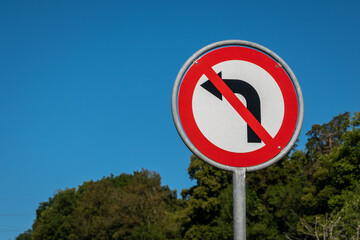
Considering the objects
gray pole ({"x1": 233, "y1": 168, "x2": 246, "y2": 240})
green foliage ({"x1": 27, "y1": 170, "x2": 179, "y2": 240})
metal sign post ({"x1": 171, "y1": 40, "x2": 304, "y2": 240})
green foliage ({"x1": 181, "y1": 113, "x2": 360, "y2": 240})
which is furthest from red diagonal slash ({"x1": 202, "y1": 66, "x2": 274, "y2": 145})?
green foliage ({"x1": 27, "y1": 170, "x2": 179, "y2": 240})

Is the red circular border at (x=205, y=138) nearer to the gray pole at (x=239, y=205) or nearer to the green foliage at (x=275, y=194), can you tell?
the gray pole at (x=239, y=205)

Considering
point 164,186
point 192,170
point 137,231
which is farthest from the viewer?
point 164,186

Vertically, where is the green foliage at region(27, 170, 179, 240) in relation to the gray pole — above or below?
above

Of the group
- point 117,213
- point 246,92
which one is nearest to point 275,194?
point 117,213

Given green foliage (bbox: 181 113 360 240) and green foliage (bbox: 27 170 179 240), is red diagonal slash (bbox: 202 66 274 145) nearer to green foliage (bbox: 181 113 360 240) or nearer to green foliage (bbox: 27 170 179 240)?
green foliage (bbox: 181 113 360 240)

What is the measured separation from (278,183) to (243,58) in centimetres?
4995

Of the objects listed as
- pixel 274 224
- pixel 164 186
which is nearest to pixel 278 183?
pixel 274 224

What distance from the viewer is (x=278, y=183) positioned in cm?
5150

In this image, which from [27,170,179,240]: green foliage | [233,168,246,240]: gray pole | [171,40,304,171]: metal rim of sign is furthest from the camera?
[27,170,179,240]: green foliage

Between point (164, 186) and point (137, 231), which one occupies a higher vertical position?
point (164, 186)

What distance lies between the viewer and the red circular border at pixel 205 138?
9.74 ft

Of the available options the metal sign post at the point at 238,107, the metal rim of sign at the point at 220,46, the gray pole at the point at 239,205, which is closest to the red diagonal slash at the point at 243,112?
the metal sign post at the point at 238,107

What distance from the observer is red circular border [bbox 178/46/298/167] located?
2969 mm

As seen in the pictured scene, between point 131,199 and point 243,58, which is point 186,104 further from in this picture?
point 131,199
